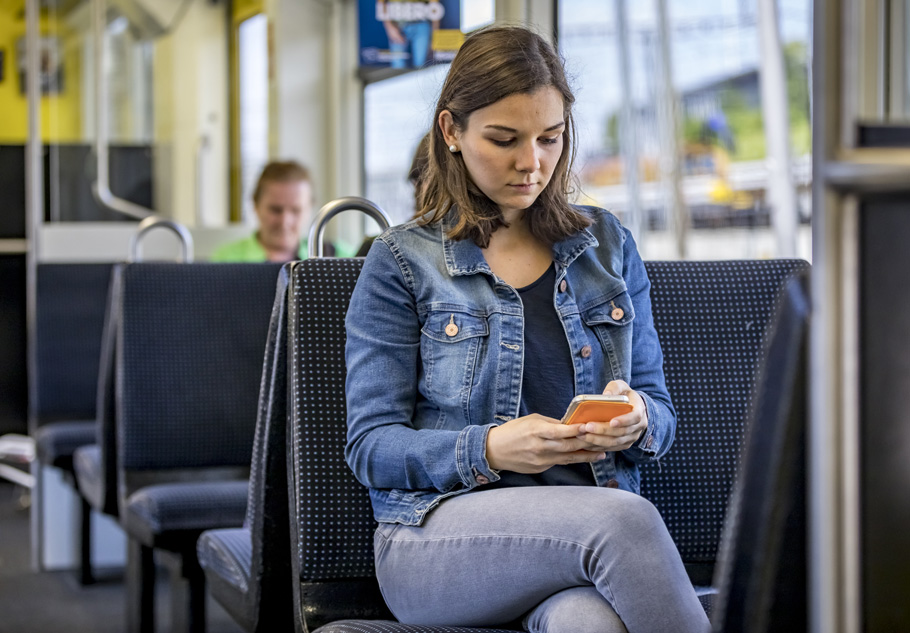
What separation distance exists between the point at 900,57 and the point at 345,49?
3.11 meters

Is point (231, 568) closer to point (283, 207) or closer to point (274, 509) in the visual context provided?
point (274, 509)

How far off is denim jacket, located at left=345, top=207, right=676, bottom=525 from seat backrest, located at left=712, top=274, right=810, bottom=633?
698mm

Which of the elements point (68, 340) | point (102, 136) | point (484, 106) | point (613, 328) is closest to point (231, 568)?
point (613, 328)

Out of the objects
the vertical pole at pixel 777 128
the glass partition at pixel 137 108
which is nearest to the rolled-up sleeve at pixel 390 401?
the vertical pole at pixel 777 128

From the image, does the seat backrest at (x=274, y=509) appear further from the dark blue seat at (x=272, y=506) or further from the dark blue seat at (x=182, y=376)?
the dark blue seat at (x=182, y=376)

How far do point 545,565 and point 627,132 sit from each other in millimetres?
3195

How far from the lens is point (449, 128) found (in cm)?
175

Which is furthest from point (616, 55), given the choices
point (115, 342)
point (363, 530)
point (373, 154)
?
point (363, 530)

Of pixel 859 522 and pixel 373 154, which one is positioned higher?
pixel 373 154

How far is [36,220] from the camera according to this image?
14.6 feet

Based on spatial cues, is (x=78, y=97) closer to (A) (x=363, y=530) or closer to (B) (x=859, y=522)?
(A) (x=363, y=530)

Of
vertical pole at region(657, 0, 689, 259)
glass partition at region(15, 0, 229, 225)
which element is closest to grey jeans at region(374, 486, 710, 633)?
vertical pole at region(657, 0, 689, 259)

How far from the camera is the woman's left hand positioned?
146cm

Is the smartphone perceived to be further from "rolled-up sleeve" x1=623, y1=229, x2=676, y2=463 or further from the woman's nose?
the woman's nose
